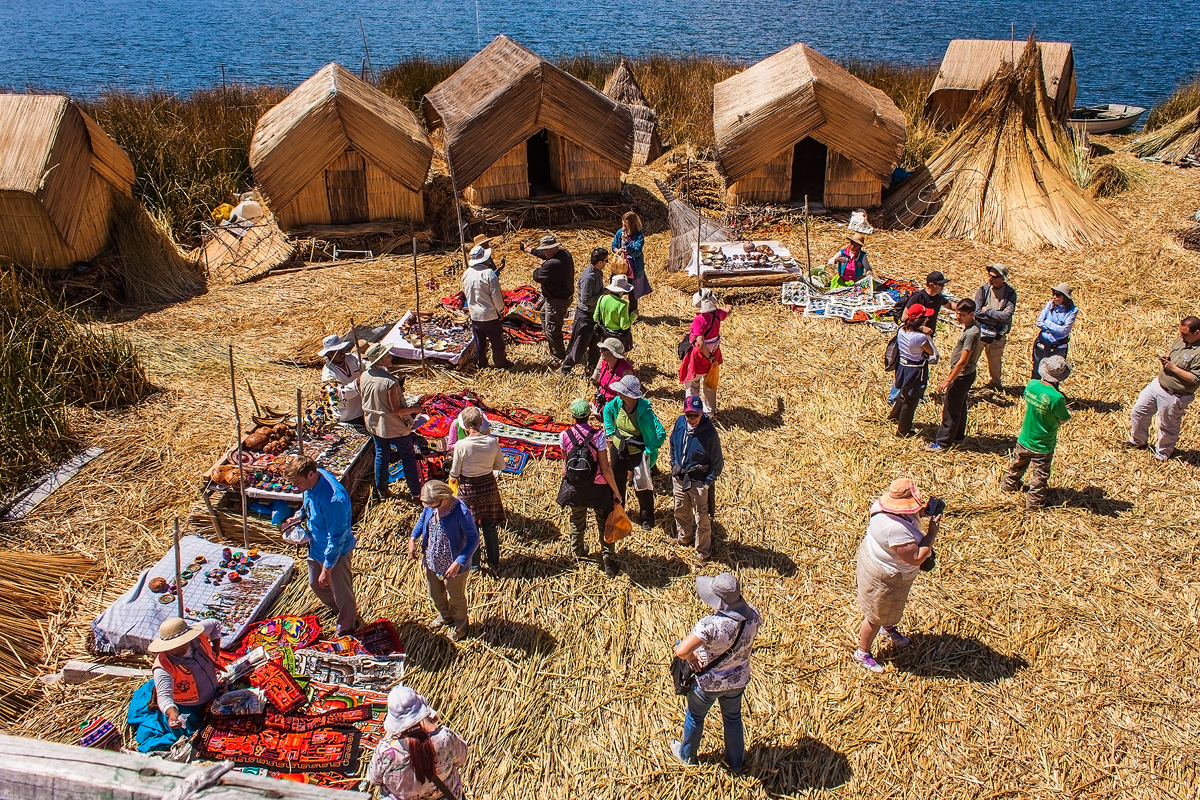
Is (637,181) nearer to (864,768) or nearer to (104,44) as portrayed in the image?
(864,768)

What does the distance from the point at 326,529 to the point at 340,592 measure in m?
0.59

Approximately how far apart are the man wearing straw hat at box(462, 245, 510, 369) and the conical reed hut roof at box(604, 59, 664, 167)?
29.6 feet

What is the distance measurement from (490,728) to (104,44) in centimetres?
5438

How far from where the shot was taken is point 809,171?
1659 cm

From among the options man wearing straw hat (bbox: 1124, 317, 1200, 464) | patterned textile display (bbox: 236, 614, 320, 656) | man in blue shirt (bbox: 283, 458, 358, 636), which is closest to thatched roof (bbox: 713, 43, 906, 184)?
man wearing straw hat (bbox: 1124, 317, 1200, 464)

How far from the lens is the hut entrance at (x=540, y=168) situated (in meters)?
15.0

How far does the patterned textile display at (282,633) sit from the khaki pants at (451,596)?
93 cm

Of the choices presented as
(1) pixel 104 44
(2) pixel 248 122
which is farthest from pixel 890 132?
(1) pixel 104 44

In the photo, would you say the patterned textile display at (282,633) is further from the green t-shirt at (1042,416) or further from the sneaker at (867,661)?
the green t-shirt at (1042,416)

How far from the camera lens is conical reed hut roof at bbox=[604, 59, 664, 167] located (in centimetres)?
1798

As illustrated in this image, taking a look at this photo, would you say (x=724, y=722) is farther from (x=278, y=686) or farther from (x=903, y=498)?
(x=278, y=686)

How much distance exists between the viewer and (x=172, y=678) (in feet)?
17.2

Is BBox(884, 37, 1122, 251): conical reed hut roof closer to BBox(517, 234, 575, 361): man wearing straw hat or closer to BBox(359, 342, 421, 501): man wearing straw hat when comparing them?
BBox(517, 234, 575, 361): man wearing straw hat

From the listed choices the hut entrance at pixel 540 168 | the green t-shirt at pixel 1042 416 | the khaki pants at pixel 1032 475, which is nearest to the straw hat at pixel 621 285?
the green t-shirt at pixel 1042 416
